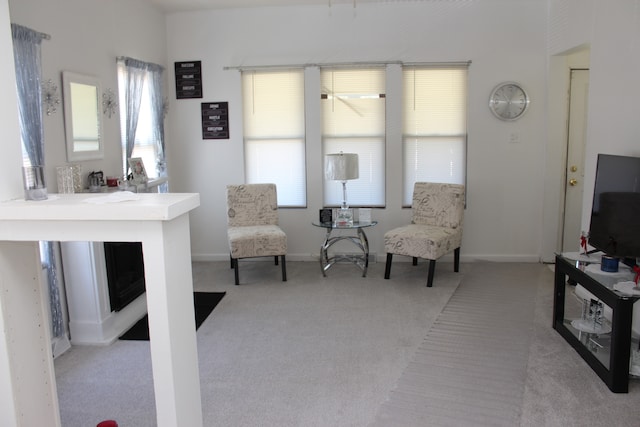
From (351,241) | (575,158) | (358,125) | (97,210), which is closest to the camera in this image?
(97,210)

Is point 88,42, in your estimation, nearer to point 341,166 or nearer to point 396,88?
point 341,166

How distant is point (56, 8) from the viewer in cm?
361

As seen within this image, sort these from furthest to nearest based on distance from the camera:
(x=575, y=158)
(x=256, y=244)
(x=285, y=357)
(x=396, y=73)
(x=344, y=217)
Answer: (x=396, y=73) < (x=575, y=158) < (x=344, y=217) < (x=256, y=244) < (x=285, y=357)

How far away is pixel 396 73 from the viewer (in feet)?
17.9

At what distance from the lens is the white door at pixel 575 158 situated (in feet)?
17.2

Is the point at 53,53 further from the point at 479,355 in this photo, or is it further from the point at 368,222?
the point at 479,355

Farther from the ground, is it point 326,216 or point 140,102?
point 140,102

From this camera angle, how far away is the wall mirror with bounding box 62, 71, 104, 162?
3689 millimetres

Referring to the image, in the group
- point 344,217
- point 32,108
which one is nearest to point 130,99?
point 32,108

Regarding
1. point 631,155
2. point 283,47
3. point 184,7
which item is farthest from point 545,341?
point 184,7

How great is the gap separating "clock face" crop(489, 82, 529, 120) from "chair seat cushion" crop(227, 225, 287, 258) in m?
2.55

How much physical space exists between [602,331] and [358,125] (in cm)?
315

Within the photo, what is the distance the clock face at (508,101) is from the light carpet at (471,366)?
70.5 inches

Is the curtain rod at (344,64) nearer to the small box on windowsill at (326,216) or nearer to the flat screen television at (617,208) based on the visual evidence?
the small box on windowsill at (326,216)
